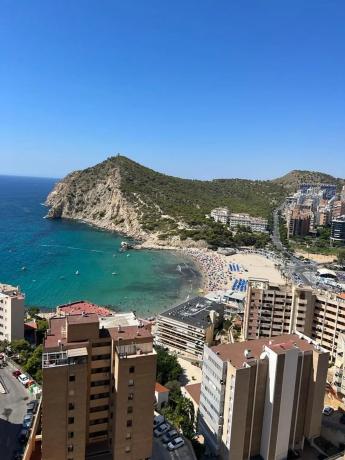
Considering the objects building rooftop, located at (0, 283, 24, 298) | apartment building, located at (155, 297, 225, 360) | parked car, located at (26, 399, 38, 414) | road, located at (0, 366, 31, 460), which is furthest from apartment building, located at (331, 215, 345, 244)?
parked car, located at (26, 399, 38, 414)

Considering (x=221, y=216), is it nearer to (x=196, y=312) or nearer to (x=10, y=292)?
(x=196, y=312)

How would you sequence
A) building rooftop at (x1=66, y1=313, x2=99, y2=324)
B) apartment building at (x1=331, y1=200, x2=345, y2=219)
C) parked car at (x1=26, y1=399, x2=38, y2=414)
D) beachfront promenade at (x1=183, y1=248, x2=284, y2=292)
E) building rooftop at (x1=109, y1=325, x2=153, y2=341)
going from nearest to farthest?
building rooftop at (x1=66, y1=313, x2=99, y2=324) → building rooftop at (x1=109, y1=325, x2=153, y2=341) → parked car at (x1=26, y1=399, x2=38, y2=414) → beachfront promenade at (x1=183, y1=248, x2=284, y2=292) → apartment building at (x1=331, y1=200, x2=345, y2=219)

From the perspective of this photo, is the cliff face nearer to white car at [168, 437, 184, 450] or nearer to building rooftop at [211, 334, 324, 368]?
building rooftop at [211, 334, 324, 368]

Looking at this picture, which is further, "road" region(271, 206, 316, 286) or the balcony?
"road" region(271, 206, 316, 286)

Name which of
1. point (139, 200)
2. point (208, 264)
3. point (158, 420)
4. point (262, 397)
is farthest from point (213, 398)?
point (139, 200)

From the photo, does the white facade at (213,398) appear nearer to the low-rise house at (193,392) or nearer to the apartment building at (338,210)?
the low-rise house at (193,392)

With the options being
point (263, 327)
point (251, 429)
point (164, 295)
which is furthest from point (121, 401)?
point (164, 295)

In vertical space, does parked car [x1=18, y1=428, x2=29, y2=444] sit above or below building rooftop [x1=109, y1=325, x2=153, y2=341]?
below

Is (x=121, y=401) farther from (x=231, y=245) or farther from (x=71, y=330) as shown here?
(x=231, y=245)
